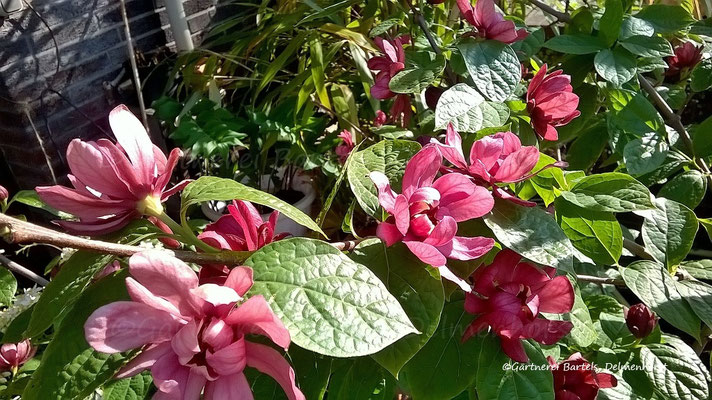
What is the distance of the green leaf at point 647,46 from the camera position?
77cm

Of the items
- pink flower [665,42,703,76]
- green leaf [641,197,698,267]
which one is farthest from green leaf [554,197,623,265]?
pink flower [665,42,703,76]

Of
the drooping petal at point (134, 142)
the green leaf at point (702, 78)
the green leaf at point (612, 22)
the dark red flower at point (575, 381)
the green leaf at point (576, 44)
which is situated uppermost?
the drooping petal at point (134, 142)

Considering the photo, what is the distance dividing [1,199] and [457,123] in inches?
28.0

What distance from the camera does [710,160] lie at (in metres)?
0.87

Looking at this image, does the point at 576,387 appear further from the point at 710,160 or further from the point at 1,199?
the point at 1,199

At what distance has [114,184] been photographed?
1.29 feet

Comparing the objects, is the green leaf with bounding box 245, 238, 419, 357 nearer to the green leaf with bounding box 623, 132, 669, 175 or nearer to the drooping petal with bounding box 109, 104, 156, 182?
the drooping petal with bounding box 109, 104, 156, 182

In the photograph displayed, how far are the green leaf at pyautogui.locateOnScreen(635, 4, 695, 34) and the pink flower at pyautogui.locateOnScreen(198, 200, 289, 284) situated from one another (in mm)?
677

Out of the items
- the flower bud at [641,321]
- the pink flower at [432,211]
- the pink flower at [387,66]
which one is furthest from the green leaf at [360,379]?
the pink flower at [387,66]

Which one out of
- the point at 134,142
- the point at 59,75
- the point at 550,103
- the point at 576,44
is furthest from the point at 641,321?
the point at 59,75

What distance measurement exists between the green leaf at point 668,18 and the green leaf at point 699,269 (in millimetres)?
332

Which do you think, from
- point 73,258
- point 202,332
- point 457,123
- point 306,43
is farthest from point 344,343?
point 306,43

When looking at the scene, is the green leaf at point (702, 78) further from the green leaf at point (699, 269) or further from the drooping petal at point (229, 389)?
the drooping petal at point (229, 389)

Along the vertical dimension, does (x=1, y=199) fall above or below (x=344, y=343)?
below
